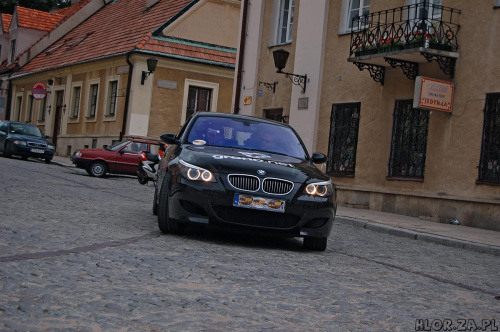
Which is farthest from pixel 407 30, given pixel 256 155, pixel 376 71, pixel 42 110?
pixel 42 110

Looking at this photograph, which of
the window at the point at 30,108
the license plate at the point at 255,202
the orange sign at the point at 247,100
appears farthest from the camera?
the window at the point at 30,108

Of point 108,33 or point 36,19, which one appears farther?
point 36,19

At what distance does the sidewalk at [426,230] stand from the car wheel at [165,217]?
5.61 meters

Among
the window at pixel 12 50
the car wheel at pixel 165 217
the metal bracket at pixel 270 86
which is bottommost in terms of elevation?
the car wheel at pixel 165 217

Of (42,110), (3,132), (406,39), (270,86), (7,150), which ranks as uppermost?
(406,39)

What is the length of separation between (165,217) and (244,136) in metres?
1.75

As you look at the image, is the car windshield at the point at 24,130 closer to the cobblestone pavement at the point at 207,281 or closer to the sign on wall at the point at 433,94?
the sign on wall at the point at 433,94

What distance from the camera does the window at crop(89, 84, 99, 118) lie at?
131 ft

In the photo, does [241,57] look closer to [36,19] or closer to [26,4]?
[36,19]

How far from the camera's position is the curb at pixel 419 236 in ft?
43.2

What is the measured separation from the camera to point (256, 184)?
9.27 metres

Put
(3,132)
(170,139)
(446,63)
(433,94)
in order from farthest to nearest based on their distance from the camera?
(3,132)
(446,63)
(433,94)
(170,139)

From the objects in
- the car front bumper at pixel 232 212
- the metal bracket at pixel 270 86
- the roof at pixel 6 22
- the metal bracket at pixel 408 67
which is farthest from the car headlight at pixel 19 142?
the roof at pixel 6 22

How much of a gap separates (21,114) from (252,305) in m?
46.1
